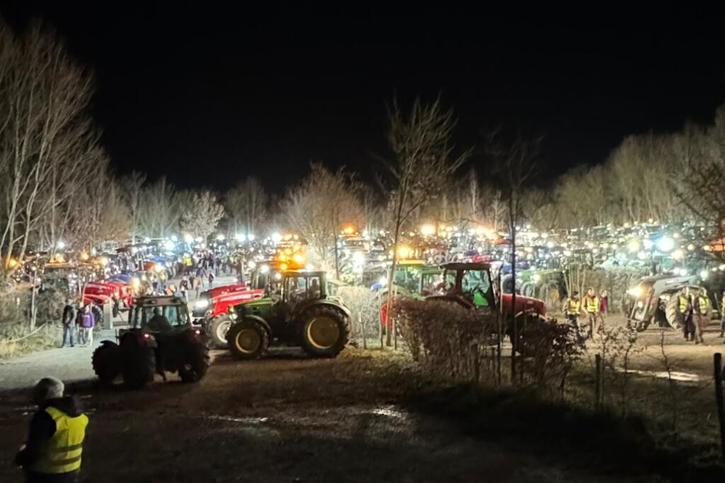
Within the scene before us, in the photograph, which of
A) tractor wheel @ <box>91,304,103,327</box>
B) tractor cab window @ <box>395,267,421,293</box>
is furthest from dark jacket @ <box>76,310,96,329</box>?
tractor cab window @ <box>395,267,421,293</box>

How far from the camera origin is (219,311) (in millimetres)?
24109

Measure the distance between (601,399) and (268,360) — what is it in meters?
10.1

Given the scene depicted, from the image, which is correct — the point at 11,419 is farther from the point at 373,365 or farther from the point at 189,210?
the point at 189,210

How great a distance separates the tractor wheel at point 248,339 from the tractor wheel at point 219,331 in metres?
3.44

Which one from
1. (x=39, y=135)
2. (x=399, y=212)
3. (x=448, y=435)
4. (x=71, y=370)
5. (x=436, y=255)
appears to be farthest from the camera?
(x=436, y=255)

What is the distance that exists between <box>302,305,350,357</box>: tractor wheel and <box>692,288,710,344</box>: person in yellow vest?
9.30 meters

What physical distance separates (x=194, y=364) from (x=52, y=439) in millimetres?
10479

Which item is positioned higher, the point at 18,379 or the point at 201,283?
the point at 201,283

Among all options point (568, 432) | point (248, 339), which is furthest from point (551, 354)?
point (248, 339)

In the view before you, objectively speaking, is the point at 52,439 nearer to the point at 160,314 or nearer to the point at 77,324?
the point at 160,314

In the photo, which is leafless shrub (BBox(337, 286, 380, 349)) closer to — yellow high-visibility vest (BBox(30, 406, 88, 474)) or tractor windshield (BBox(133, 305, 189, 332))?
tractor windshield (BBox(133, 305, 189, 332))

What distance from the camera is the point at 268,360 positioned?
61.6 ft

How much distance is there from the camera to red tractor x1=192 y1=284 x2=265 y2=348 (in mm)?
22328

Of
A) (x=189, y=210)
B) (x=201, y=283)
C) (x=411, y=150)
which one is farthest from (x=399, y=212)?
(x=189, y=210)
